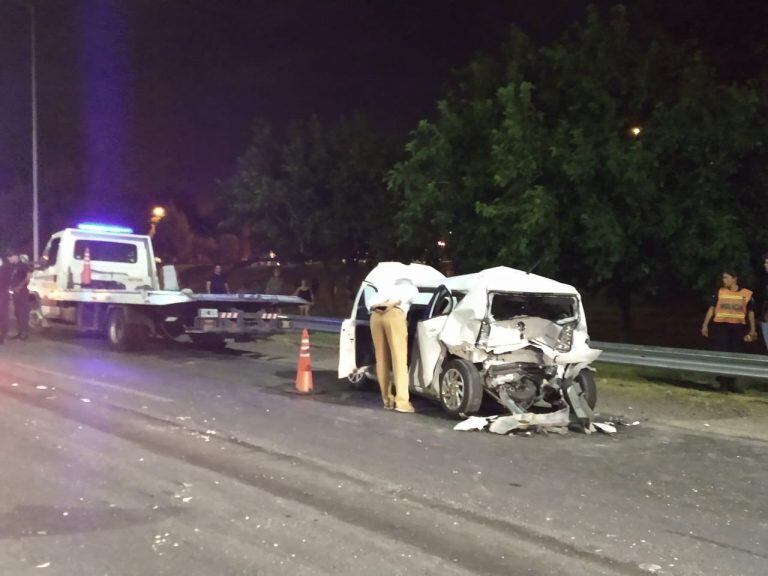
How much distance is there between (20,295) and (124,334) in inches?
119

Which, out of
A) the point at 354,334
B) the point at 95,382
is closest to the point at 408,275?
the point at 354,334

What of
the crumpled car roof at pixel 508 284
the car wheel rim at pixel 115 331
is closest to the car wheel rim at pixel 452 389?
the crumpled car roof at pixel 508 284

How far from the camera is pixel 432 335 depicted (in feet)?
28.6

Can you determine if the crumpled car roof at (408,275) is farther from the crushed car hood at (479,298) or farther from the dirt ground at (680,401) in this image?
the dirt ground at (680,401)

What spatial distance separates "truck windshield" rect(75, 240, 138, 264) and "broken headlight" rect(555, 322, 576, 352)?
11.3m

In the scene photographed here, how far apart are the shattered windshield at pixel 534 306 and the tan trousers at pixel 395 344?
109cm

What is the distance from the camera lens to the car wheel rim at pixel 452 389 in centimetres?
828

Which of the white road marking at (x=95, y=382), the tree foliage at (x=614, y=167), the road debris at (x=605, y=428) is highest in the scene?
the tree foliage at (x=614, y=167)

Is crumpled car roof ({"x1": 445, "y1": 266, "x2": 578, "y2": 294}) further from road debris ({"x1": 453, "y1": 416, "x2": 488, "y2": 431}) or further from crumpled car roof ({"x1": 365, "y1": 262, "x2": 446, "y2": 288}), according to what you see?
road debris ({"x1": 453, "y1": 416, "x2": 488, "y2": 431})

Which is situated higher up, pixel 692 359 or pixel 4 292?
pixel 4 292

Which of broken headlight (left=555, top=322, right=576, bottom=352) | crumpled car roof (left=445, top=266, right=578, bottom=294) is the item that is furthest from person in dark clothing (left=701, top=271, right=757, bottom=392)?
crumpled car roof (left=445, top=266, right=578, bottom=294)

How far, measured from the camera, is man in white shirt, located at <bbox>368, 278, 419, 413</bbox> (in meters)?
8.92

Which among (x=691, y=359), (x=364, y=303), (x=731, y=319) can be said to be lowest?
(x=691, y=359)

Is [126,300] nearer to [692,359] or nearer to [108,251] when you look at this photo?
[108,251]
